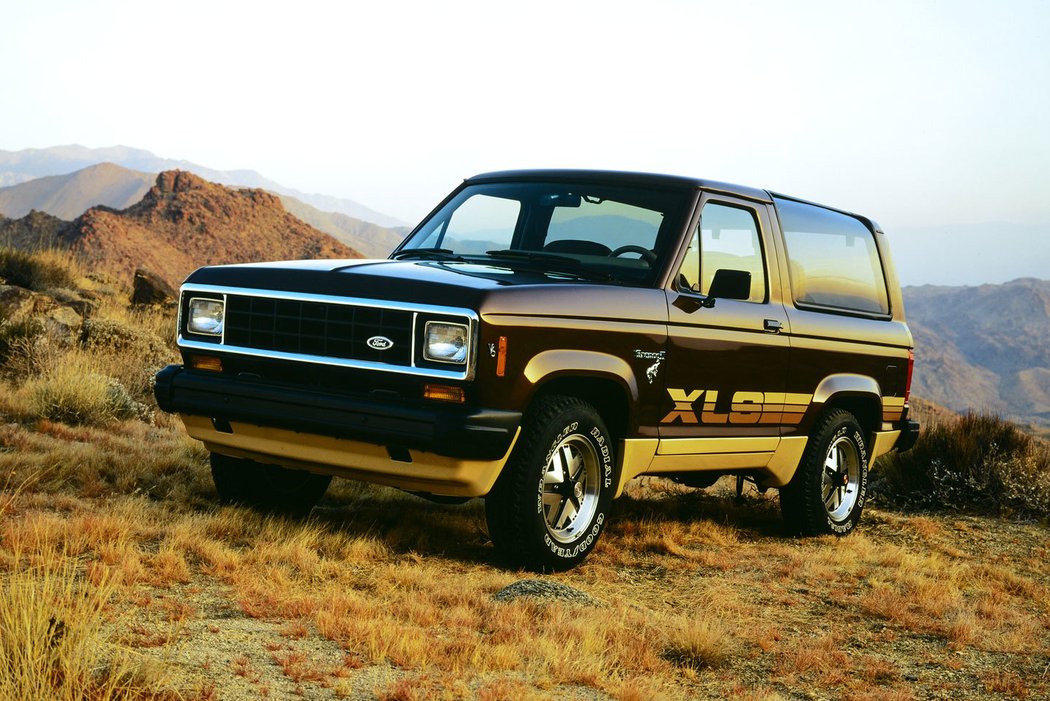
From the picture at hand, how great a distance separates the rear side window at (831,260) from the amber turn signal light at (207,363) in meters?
3.57

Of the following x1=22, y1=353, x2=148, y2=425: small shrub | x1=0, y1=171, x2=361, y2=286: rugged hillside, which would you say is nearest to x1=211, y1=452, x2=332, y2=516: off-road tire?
x1=22, y1=353, x2=148, y2=425: small shrub

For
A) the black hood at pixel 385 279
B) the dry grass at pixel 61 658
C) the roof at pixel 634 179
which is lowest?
the dry grass at pixel 61 658

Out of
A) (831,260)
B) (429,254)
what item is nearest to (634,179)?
(429,254)

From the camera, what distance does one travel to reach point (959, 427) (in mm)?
10539

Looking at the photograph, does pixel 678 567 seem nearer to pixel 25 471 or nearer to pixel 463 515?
pixel 463 515

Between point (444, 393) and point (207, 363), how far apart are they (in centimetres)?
146

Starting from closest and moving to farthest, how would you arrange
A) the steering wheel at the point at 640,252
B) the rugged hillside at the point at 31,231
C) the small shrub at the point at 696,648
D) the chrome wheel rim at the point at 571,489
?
the small shrub at the point at 696,648 < the chrome wheel rim at the point at 571,489 < the steering wheel at the point at 640,252 < the rugged hillside at the point at 31,231

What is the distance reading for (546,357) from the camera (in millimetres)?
5328

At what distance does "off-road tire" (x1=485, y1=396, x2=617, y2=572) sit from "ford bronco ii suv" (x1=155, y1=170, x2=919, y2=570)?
0.04 feet

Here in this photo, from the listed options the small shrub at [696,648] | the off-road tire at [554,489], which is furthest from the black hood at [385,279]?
the small shrub at [696,648]

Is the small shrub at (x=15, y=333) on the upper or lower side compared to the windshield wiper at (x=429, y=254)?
lower

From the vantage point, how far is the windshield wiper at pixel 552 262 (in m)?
6.12

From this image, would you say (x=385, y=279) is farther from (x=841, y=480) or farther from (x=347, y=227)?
(x=347, y=227)

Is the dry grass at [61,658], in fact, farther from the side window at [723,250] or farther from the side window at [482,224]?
the side window at [723,250]
